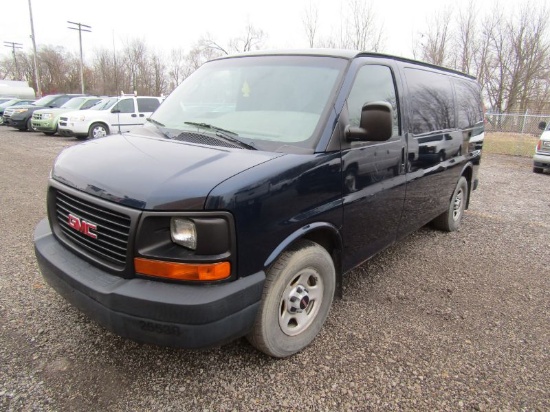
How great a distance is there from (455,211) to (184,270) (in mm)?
4553

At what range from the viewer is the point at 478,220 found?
19.8ft

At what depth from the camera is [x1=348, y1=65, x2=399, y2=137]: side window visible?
2.85 meters

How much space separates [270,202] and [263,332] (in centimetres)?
80

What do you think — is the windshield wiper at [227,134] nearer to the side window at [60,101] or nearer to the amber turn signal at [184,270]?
the amber turn signal at [184,270]

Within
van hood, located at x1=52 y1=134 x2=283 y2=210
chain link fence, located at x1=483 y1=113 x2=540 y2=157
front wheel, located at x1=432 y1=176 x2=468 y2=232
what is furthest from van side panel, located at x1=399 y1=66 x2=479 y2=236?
chain link fence, located at x1=483 y1=113 x2=540 y2=157

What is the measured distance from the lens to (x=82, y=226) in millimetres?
2334

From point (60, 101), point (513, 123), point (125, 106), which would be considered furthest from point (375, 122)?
point (513, 123)

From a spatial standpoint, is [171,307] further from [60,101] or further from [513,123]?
[513,123]

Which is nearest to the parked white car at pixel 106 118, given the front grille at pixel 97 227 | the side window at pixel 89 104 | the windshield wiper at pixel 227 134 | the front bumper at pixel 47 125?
the front bumper at pixel 47 125

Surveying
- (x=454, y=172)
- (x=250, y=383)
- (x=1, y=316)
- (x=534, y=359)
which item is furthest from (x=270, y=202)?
(x=454, y=172)

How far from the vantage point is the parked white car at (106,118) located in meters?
14.3

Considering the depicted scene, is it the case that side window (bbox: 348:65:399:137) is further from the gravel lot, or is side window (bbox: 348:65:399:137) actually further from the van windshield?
the gravel lot

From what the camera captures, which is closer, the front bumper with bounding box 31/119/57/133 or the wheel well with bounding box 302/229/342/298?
the wheel well with bounding box 302/229/342/298

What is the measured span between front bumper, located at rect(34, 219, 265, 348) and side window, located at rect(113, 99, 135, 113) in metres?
13.5
